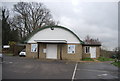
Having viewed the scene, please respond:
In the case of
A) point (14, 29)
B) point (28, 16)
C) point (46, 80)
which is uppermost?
point (28, 16)

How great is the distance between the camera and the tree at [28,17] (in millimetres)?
41438

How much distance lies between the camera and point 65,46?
2239 centimetres

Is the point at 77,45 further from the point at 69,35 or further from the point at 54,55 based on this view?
the point at 54,55

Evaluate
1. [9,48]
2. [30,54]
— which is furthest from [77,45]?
[9,48]

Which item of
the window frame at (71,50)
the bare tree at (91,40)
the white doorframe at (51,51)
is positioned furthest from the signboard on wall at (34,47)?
the bare tree at (91,40)

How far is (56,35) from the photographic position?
22781mm

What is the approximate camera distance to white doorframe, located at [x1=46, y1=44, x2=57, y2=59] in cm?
2295

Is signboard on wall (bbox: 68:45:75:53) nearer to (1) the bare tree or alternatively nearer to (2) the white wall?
(2) the white wall

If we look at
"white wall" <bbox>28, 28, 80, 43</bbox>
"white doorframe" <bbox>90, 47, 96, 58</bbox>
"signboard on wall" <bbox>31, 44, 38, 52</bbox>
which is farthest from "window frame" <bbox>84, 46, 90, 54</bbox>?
"signboard on wall" <bbox>31, 44, 38, 52</bbox>

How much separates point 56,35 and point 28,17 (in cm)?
2231

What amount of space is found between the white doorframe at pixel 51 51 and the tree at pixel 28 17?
19.7 meters

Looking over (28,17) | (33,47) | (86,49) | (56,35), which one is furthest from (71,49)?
(28,17)

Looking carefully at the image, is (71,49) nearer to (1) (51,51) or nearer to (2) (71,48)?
(2) (71,48)

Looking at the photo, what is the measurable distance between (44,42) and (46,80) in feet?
46.8
